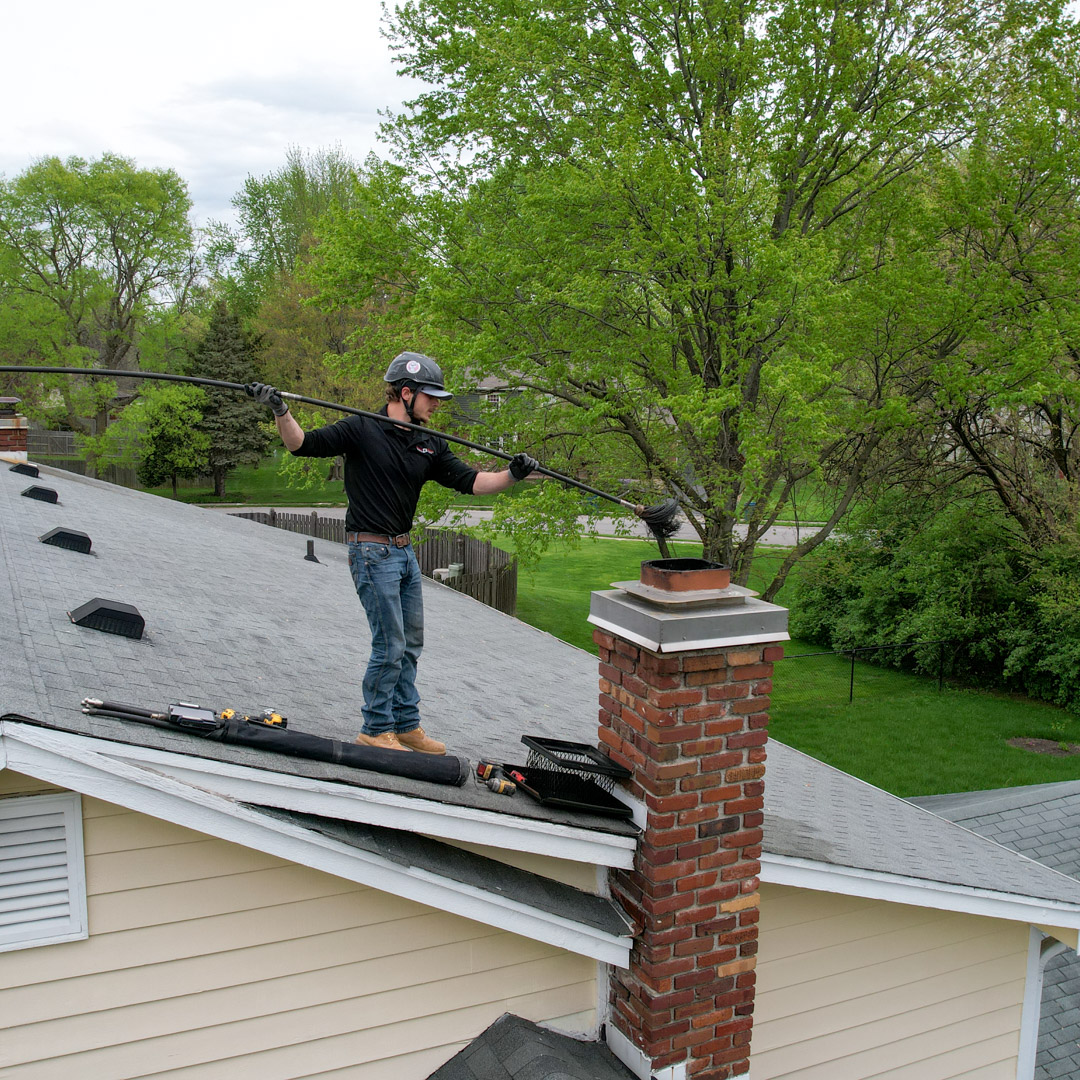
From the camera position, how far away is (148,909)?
3.70 m

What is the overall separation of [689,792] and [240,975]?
7.17 feet

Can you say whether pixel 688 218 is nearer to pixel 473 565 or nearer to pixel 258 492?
pixel 473 565

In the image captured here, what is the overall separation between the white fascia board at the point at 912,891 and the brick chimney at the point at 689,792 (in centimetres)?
40

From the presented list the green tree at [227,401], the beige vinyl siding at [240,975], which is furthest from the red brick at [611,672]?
the green tree at [227,401]

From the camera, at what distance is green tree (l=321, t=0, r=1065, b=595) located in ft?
41.3

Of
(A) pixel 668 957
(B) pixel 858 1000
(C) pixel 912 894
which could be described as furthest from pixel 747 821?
(B) pixel 858 1000

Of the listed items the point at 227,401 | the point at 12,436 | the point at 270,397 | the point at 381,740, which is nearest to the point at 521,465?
the point at 270,397

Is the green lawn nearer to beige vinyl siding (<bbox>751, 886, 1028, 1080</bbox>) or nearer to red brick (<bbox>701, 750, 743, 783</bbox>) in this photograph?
beige vinyl siding (<bbox>751, 886, 1028, 1080</bbox>)

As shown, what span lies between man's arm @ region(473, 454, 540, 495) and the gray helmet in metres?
0.46

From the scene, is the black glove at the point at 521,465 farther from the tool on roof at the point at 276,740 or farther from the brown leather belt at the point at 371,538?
the tool on roof at the point at 276,740

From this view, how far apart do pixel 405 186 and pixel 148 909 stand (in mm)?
13017

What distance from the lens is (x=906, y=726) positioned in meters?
18.2

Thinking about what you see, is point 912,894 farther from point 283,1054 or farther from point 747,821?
point 283,1054

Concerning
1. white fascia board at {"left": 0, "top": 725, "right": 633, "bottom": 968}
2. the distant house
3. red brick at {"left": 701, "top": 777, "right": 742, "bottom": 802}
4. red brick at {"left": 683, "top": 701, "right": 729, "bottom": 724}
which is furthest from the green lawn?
white fascia board at {"left": 0, "top": 725, "right": 633, "bottom": 968}
